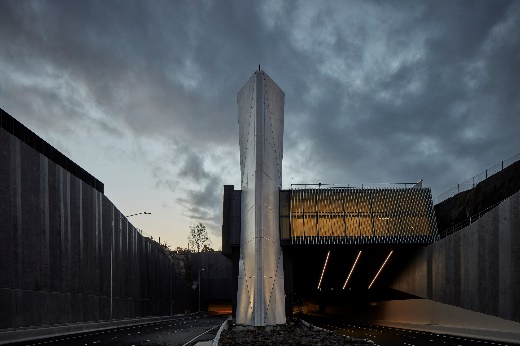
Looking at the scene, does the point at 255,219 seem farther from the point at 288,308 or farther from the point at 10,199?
the point at 10,199

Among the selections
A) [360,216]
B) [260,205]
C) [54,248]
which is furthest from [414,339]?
[54,248]

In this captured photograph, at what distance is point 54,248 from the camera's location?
36375mm

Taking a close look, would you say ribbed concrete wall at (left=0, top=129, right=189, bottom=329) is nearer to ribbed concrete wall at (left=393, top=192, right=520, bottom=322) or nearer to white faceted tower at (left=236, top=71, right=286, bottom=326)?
white faceted tower at (left=236, top=71, right=286, bottom=326)

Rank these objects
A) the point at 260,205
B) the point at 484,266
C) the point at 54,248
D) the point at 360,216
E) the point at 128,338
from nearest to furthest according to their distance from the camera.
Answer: the point at 128,338 → the point at 484,266 → the point at 54,248 → the point at 260,205 → the point at 360,216

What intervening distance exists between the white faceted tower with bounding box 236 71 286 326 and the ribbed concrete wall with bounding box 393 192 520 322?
41.8 ft

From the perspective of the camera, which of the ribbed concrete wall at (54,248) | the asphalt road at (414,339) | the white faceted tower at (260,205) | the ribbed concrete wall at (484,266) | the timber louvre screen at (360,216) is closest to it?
the ribbed concrete wall at (484,266)

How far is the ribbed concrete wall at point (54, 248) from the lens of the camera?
29531mm

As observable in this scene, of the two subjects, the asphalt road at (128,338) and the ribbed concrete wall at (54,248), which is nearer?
the asphalt road at (128,338)

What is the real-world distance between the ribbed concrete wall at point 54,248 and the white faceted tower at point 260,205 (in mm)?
12345

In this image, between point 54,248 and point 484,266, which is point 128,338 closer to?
point 54,248

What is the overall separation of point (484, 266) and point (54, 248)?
26358 mm

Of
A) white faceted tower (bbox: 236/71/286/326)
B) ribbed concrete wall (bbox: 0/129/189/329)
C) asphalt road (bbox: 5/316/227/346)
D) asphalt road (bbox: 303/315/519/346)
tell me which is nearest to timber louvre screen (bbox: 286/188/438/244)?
white faceted tower (bbox: 236/71/286/326)

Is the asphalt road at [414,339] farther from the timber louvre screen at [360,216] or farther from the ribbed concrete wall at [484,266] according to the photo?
the timber louvre screen at [360,216]

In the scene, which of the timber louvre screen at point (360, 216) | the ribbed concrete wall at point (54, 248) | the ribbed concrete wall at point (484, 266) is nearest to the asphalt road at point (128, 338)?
the ribbed concrete wall at point (54, 248)
